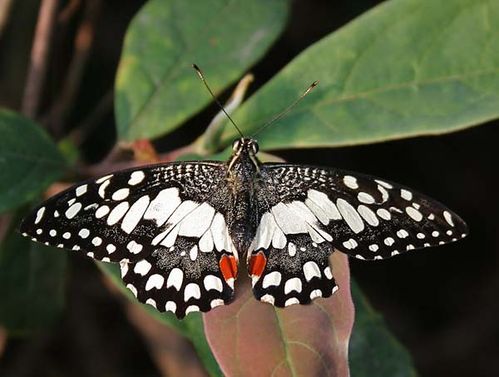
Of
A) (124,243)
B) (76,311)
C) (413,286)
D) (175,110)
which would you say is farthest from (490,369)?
(124,243)

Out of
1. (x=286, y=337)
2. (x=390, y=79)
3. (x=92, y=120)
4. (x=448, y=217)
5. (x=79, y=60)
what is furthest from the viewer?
(x=92, y=120)

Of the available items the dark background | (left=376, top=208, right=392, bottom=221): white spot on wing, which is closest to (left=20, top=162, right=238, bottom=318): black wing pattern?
(left=376, top=208, right=392, bottom=221): white spot on wing

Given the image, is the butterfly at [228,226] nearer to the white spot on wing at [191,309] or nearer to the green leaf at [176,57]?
the white spot on wing at [191,309]

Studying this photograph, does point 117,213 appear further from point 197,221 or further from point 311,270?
point 311,270

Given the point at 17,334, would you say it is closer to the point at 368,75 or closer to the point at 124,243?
A: the point at 124,243

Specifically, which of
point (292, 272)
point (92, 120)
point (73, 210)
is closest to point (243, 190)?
point (292, 272)

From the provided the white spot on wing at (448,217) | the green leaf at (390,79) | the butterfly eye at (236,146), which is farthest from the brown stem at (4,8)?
the white spot on wing at (448,217)
